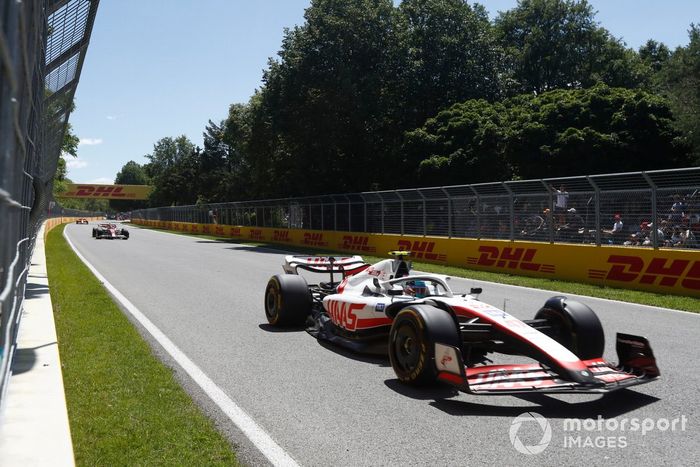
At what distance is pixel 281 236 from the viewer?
3503 centimetres

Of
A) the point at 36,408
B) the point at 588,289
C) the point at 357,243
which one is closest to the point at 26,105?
the point at 36,408

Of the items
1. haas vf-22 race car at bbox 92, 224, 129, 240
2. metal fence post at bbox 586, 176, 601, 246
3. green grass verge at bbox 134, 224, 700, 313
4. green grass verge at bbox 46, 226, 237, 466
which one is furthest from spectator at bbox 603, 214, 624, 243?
haas vf-22 race car at bbox 92, 224, 129, 240

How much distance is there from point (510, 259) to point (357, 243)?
9736mm

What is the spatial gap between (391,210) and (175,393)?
18074 mm

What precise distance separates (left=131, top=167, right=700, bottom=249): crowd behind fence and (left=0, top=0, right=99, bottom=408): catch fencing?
10406mm

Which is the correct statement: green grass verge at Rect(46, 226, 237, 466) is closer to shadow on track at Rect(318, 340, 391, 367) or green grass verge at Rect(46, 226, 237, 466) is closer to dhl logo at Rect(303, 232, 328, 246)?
shadow on track at Rect(318, 340, 391, 367)

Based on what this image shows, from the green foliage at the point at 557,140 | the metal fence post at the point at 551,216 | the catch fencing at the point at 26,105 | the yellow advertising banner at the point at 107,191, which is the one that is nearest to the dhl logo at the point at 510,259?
the metal fence post at the point at 551,216

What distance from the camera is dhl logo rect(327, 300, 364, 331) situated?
6770 mm

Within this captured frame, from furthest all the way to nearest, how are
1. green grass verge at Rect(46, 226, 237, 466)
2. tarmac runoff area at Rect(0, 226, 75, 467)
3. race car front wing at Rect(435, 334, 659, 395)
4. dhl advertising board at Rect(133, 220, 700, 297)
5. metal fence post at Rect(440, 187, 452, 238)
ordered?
metal fence post at Rect(440, 187, 452, 238) → dhl advertising board at Rect(133, 220, 700, 297) → race car front wing at Rect(435, 334, 659, 395) → green grass verge at Rect(46, 226, 237, 466) → tarmac runoff area at Rect(0, 226, 75, 467)

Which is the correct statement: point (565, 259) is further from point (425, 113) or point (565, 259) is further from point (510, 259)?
point (425, 113)

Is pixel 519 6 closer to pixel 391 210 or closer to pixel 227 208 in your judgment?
pixel 227 208

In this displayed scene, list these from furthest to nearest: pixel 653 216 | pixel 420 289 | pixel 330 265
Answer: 1. pixel 653 216
2. pixel 330 265
3. pixel 420 289

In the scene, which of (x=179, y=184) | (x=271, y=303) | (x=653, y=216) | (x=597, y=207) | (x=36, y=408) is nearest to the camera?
(x=36, y=408)

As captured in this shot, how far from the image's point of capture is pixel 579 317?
584 centimetres
